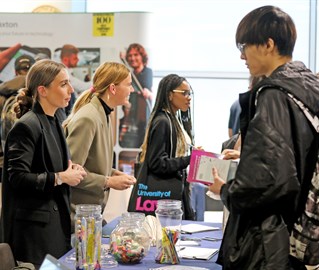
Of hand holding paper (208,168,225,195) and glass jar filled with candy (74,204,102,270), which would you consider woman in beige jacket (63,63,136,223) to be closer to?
glass jar filled with candy (74,204,102,270)

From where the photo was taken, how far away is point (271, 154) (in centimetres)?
179

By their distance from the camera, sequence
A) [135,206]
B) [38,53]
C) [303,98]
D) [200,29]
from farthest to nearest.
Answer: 1. [200,29]
2. [38,53]
3. [135,206]
4. [303,98]

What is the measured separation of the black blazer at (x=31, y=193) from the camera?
8.75ft

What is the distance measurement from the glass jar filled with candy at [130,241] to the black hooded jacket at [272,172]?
0.48 m

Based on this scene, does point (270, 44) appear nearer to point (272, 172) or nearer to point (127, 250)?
point (272, 172)

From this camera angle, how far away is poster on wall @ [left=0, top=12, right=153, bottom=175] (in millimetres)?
5527

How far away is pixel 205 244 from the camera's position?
2.69 meters

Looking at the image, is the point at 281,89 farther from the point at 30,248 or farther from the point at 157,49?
the point at 157,49

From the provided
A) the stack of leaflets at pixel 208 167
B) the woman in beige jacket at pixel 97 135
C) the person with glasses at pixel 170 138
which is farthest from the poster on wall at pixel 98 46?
the stack of leaflets at pixel 208 167

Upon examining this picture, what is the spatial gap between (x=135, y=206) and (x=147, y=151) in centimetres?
35

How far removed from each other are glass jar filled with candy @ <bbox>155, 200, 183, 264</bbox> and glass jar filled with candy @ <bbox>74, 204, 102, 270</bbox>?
0.25m

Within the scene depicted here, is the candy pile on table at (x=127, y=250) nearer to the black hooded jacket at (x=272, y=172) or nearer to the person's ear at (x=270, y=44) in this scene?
the black hooded jacket at (x=272, y=172)

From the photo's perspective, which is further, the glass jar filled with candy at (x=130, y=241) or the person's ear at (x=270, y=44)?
the glass jar filled with candy at (x=130, y=241)

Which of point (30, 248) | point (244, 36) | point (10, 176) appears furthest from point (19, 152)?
point (244, 36)
